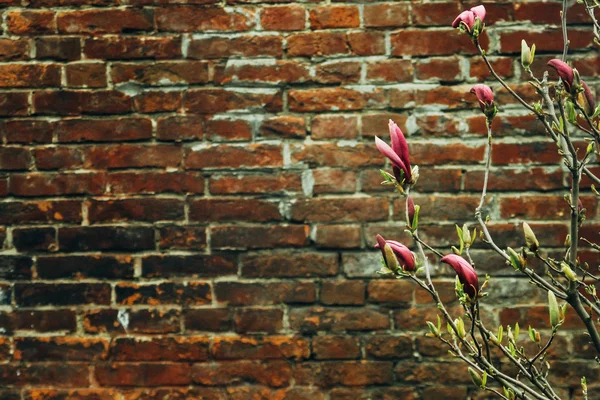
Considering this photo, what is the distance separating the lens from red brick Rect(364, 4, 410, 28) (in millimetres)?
1852

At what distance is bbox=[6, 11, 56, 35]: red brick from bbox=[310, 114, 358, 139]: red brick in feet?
2.98

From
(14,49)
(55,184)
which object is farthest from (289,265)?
(14,49)

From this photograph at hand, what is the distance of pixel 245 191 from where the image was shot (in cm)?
187

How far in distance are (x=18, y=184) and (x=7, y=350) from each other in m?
0.54

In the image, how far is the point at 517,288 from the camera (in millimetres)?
1841

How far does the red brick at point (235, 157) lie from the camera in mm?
1865

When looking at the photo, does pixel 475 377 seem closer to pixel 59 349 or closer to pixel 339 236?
pixel 339 236

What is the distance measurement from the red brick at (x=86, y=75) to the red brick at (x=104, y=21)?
112 mm

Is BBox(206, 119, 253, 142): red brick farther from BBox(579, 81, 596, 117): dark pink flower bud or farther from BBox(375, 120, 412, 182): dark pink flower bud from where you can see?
BBox(579, 81, 596, 117): dark pink flower bud

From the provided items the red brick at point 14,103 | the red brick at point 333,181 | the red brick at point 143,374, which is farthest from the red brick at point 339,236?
the red brick at point 14,103

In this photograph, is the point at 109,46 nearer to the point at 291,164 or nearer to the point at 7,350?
the point at 291,164

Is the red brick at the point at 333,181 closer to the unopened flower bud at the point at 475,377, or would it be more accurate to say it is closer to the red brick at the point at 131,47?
the red brick at the point at 131,47

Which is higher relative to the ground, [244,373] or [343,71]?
[343,71]

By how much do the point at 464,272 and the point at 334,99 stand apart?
98 centimetres
